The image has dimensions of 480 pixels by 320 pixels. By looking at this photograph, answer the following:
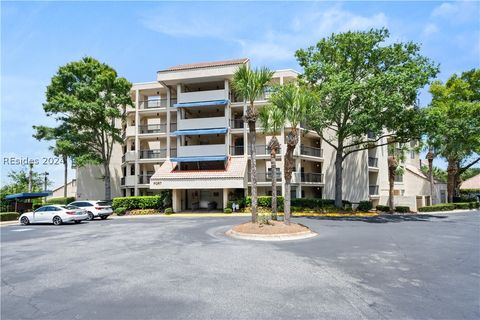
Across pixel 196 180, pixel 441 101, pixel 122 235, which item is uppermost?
pixel 441 101

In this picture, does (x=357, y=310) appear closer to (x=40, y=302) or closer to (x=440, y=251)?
(x=40, y=302)

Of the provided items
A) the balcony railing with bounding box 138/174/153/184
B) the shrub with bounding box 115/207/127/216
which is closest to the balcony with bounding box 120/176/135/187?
the balcony railing with bounding box 138/174/153/184

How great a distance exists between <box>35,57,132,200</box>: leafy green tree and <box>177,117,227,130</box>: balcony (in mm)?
7035

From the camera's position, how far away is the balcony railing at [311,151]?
34344 millimetres

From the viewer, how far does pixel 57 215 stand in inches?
914

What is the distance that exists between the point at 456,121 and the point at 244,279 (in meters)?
32.0

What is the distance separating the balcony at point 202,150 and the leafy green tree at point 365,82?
1119 centimetres

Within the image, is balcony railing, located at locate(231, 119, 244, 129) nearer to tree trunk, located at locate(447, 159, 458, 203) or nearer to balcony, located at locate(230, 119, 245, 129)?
balcony, located at locate(230, 119, 245, 129)

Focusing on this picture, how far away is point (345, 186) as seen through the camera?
3588cm

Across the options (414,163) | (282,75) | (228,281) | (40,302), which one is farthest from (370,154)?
(40,302)

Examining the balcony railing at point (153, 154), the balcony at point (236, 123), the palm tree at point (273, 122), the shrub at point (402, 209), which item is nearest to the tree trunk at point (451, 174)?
the shrub at point (402, 209)

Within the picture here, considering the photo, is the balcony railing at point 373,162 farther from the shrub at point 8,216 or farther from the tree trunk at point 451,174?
the shrub at point 8,216

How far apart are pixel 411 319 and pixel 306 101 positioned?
13001mm

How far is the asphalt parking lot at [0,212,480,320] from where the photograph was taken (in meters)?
6.02
